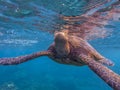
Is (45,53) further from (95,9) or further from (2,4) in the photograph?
(2,4)

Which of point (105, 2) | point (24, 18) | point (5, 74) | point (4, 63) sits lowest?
point (5, 74)

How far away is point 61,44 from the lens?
786cm

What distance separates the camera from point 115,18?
18.2 metres

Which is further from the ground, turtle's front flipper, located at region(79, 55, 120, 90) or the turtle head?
the turtle head

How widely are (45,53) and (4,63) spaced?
1.78 m

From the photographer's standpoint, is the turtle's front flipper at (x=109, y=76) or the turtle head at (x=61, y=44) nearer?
the turtle's front flipper at (x=109, y=76)

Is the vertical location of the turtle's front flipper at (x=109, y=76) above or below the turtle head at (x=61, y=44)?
below

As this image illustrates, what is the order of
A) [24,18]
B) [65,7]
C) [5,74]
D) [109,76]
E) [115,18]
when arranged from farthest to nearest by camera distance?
1. [5,74]
2. [24,18]
3. [115,18]
4. [65,7]
5. [109,76]

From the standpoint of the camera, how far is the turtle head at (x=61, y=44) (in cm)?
770

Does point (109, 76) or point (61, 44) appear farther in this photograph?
point (61, 44)

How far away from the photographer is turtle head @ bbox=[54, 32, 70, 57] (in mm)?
7695

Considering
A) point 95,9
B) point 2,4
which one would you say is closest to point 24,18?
point 2,4

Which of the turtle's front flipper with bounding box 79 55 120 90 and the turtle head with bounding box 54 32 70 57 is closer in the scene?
the turtle's front flipper with bounding box 79 55 120 90

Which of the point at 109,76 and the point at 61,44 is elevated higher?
the point at 61,44
